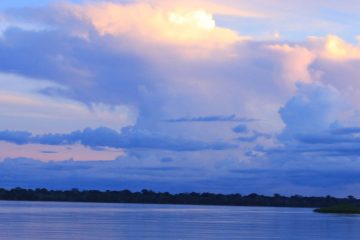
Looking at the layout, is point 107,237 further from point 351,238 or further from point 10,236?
point 351,238

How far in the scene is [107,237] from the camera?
56.7m

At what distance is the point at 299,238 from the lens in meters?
60.6

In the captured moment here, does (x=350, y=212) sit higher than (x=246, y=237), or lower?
higher

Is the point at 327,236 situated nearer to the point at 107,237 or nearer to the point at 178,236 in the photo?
the point at 178,236

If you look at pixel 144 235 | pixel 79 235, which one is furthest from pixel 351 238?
pixel 79 235

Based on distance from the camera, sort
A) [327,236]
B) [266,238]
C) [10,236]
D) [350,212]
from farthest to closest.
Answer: [350,212], [327,236], [266,238], [10,236]

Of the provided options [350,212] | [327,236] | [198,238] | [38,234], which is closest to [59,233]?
[38,234]

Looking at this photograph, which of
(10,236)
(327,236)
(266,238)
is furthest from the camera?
(327,236)

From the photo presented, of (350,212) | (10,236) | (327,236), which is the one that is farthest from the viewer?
(350,212)

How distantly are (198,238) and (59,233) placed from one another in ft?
36.7

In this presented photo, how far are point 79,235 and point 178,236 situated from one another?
7467 millimetres

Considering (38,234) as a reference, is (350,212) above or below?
above

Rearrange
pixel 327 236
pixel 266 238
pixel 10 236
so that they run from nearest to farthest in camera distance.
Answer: pixel 10 236
pixel 266 238
pixel 327 236

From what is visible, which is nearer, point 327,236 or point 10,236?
point 10,236
